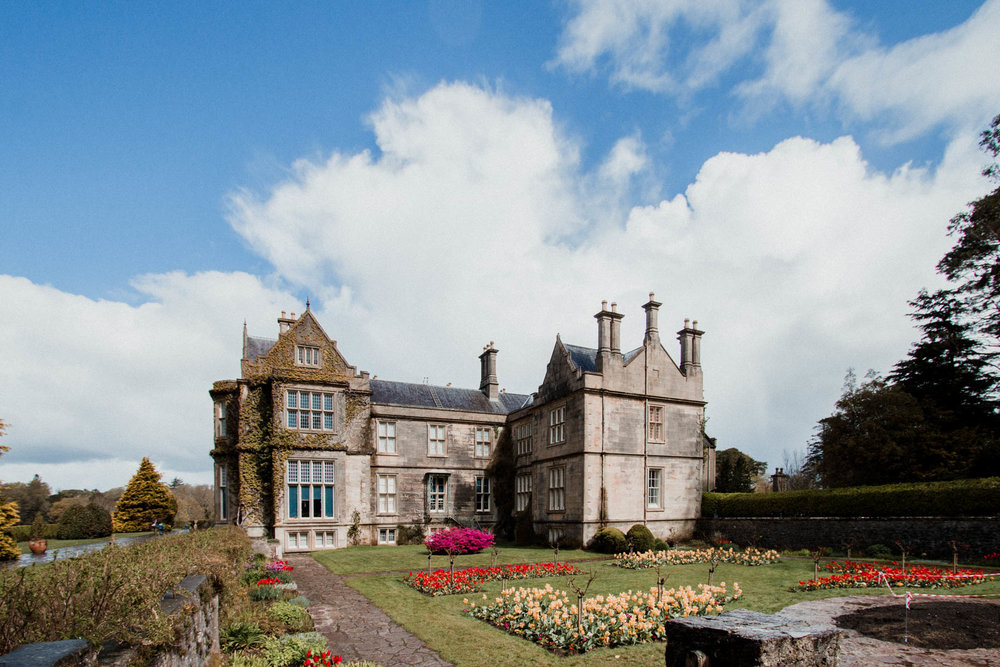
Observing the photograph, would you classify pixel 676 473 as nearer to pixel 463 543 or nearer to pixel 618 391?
pixel 618 391

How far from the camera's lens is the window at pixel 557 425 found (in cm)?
2869

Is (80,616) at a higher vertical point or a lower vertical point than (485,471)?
higher

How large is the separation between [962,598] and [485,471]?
79.1 feet

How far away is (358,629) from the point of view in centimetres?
1189

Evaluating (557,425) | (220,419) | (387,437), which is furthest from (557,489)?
(220,419)

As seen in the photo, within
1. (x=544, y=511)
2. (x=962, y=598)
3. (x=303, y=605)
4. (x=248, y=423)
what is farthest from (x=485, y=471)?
(x=962, y=598)

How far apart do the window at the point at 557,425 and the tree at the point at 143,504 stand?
33.9 metres

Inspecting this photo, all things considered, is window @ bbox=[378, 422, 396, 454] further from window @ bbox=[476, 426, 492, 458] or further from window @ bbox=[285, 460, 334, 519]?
window @ bbox=[476, 426, 492, 458]

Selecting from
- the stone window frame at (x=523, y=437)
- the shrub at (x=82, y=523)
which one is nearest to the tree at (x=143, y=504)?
the shrub at (x=82, y=523)

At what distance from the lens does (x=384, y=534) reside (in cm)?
3119

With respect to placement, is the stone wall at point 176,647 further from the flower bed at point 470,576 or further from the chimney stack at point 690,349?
the chimney stack at point 690,349

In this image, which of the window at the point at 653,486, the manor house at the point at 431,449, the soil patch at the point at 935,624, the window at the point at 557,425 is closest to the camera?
the soil patch at the point at 935,624

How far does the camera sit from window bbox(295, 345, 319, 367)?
2983 centimetres

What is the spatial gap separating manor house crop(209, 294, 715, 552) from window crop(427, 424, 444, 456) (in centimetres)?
6
